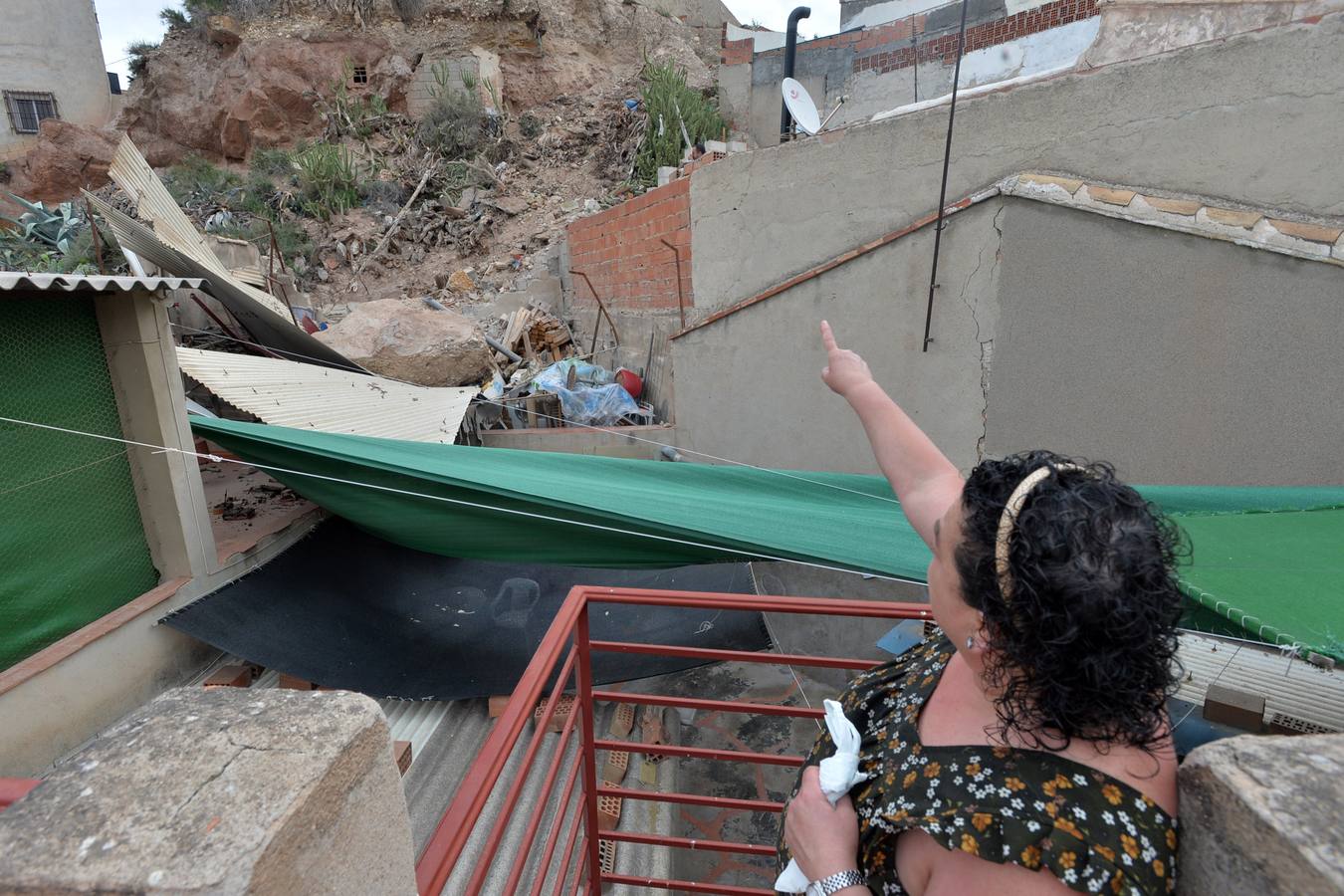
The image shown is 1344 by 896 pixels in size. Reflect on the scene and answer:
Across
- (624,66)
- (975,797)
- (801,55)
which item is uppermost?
(624,66)

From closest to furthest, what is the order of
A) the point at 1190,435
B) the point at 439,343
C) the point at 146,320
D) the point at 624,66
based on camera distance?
the point at 146,320
the point at 1190,435
the point at 439,343
the point at 624,66

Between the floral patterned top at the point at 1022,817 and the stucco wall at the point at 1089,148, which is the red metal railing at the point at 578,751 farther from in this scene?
the stucco wall at the point at 1089,148

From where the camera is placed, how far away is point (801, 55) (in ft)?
30.5

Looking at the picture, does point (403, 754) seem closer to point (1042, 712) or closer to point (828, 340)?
point (828, 340)

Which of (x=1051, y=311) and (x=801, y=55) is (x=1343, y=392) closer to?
(x=1051, y=311)

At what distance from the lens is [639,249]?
5.52m

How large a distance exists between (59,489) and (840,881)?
96.0 inches

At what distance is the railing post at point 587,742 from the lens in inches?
56.5

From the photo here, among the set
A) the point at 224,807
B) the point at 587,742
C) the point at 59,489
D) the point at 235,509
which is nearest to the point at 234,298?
the point at 235,509

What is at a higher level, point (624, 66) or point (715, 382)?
point (624, 66)

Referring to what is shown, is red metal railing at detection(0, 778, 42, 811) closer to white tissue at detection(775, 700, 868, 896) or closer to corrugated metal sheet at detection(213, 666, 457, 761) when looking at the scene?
white tissue at detection(775, 700, 868, 896)

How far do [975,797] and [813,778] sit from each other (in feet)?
0.82

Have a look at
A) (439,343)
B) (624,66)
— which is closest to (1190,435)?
(439,343)

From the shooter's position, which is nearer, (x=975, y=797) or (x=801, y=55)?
(x=975, y=797)
